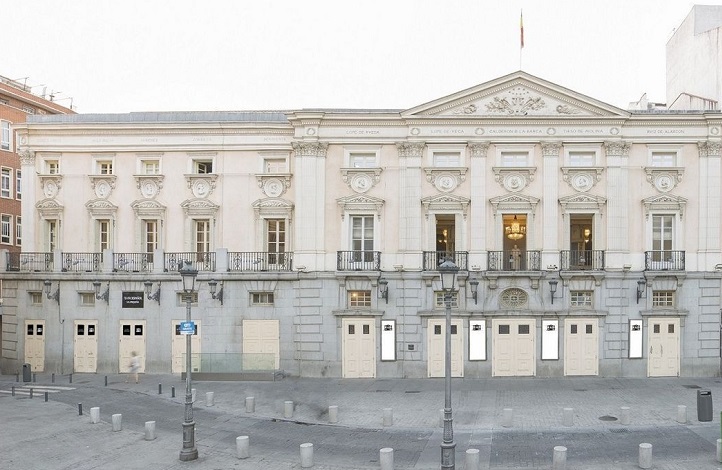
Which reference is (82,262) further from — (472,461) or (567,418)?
(567,418)

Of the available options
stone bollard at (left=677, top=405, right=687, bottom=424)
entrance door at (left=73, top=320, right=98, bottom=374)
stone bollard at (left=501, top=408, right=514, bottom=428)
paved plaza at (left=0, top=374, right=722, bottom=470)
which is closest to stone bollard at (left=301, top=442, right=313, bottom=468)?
paved plaza at (left=0, top=374, right=722, bottom=470)

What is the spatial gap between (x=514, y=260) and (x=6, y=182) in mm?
34825

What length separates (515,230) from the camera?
26.2 meters

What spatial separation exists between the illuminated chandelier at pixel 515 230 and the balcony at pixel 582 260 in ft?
7.13

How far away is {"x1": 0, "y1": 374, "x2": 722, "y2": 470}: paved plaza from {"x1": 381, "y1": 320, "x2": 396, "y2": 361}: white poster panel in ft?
4.16

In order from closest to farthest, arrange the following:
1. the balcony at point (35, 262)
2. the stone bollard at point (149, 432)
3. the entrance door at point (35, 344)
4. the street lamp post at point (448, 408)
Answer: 1. the street lamp post at point (448, 408)
2. the stone bollard at point (149, 432)
3. the entrance door at point (35, 344)
4. the balcony at point (35, 262)

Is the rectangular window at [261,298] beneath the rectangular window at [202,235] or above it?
beneath

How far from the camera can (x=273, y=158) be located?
1088 inches

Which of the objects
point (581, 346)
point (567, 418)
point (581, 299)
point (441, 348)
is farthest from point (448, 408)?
point (581, 299)

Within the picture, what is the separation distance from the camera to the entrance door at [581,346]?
2564 centimetres

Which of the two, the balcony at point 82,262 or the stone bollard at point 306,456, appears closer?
the stone bollard at point 306,456

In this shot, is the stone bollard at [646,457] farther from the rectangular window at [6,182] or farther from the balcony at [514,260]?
the rectangular window at [6,182]

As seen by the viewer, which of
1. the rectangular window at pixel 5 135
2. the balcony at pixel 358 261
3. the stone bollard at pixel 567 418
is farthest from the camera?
the rectangular window at pixel 5 135

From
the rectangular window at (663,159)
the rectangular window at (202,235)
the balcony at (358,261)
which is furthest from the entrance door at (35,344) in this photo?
the rectangular window at (663,159)
